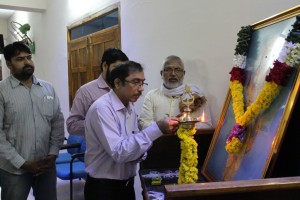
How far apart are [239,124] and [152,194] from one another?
580 millimetres

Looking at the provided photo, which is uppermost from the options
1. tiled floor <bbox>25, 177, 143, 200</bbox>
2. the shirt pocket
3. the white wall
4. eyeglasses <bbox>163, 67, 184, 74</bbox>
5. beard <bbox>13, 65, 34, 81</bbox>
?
the white wall

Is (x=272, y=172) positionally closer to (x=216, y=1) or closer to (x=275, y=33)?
(x=275, y=33)

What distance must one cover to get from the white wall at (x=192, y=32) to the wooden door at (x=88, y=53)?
328mm

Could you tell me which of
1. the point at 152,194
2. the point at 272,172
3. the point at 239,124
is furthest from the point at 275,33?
the point at 152,194

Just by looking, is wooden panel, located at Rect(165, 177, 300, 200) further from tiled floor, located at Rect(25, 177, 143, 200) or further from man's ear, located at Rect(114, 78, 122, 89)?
tiled floor, located at Rect(25, 177, 143, 200)

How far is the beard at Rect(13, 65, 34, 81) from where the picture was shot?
2205mm

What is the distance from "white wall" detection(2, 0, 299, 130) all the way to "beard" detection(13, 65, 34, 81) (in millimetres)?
1332

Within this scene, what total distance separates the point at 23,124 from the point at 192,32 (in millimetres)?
1585

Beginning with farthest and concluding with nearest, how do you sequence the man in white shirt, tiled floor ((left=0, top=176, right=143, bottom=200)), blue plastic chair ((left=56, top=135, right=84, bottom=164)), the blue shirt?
tiled floor ((left=0, top=176, right=143, bottom=200)), blue plastic chair ((left=56, top=135, right=84, bottom=164)), the man in white shirt, the blue shirt

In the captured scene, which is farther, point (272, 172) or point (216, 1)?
point (216, 1)

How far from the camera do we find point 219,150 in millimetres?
1848

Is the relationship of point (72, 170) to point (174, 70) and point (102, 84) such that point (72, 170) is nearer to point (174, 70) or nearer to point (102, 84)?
point (102, 84)

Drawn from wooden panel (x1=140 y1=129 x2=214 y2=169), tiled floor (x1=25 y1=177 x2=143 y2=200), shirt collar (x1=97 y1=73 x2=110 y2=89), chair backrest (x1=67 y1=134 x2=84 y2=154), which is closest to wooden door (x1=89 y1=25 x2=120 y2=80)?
chair backrest (x1=67 y1=134 x2=84 y2=154)

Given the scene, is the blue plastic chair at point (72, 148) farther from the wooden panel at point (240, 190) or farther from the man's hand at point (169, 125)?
the wooden panel at point (240, 190)
